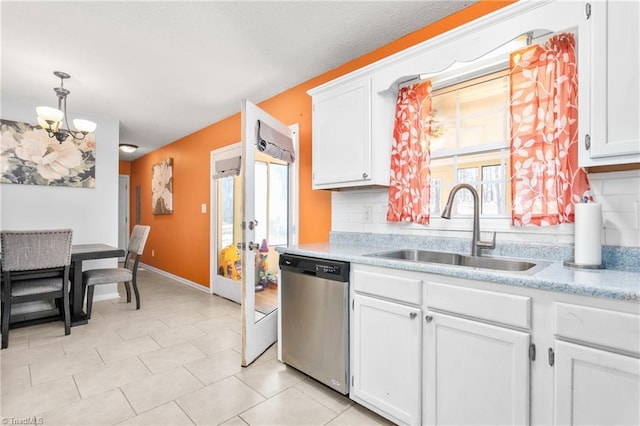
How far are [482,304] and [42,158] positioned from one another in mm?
4918

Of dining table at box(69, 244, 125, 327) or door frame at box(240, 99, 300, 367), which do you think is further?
dining table at box(69, 244, 125, 327)

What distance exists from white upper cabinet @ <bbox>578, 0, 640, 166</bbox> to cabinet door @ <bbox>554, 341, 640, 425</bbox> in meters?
0.80

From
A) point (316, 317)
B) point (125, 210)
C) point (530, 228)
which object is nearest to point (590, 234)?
point (530, 228)

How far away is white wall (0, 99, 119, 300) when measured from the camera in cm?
372

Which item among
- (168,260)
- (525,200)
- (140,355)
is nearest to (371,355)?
(525,200)

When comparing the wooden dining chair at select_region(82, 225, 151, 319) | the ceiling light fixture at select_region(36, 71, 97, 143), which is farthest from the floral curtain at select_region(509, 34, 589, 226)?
the wooden dining chair at select_region(82, 225, 151, 319)

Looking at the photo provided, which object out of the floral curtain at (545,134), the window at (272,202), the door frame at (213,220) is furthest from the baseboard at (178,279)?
the floral curtain at (545,134)

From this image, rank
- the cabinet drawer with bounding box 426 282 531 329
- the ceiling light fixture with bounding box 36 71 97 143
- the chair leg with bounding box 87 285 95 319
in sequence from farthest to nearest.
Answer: the chair leg with bounding box 87 285 95 319
the ceiling light fixture with bounding box 36 71 97 143
the cabinet drawer with bounding box 426 282 531 329

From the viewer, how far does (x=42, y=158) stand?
3.86m

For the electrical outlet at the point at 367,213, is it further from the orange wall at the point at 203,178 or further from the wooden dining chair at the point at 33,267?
the wooden dining chair at the point at 33,267

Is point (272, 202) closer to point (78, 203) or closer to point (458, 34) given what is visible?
point (458, 34)

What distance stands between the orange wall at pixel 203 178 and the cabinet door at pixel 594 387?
1995 mm

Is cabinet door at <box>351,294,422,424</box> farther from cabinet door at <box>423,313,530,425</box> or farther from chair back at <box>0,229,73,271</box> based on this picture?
chair back at <box>0,229,73,271</box>

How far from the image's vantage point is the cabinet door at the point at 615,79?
1274 mm
